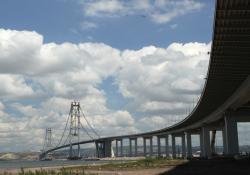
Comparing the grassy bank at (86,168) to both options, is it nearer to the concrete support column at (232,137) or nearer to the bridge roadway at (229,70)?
the concrete support column at (232,137)

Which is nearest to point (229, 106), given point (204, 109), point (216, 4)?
point (204, 109)

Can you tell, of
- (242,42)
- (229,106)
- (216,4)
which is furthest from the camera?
(229,106)

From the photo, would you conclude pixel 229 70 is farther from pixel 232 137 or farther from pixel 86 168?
pixel 86 168

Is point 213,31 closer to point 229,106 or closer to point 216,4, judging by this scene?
point 216,4

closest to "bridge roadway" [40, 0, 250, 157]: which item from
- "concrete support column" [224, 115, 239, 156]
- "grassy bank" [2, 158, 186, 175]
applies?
"concrete support column" [224, 115, 239, 156]

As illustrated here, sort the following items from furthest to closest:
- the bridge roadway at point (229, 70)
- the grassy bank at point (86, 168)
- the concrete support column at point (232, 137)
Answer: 1. the concrete support column at point (232, 137)
2. the grassy bank at point (86, 168)
3. the bridge roadway at point (229, 70)

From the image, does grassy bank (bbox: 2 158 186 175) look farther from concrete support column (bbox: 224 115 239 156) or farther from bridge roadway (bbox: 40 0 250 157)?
bridge roadway (bbox: 40 0 250 157)

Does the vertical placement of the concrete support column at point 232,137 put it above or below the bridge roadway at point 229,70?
below

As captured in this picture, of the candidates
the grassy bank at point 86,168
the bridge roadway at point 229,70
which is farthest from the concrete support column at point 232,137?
the grassy bank at point 86,168

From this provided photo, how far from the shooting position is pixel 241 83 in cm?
6200

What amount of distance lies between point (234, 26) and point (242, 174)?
19891 mm

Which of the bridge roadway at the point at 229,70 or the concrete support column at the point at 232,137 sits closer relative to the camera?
the bridge roadway at the point at 229,70

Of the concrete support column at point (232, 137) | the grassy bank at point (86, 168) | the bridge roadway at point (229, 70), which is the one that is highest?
the bridge roadway at point (229, 70)

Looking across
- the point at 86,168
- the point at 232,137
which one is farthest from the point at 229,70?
the point at 86,168
